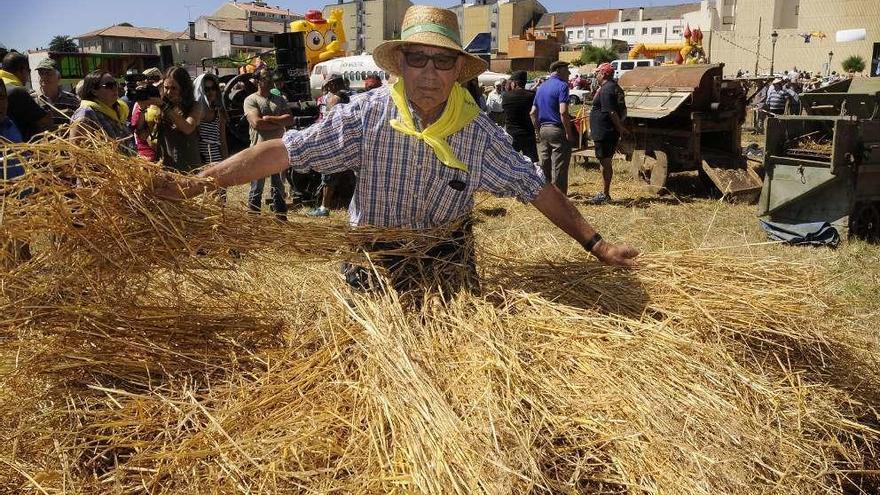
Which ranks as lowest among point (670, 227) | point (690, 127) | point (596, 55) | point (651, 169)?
point (670, 227)

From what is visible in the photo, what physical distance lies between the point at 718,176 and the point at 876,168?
2.41m

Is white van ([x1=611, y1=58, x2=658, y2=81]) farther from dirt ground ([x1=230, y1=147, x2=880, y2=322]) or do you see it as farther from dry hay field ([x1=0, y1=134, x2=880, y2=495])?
dry hay field ([x1=0, y1=134, x2=880, y2=495])

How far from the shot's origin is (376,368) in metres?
1.70

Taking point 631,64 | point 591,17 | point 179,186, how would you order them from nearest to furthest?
point 179,186 < point 631,64 < point 591,17

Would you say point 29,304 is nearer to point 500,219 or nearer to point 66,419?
point 66,419

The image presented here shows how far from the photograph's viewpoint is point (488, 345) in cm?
178

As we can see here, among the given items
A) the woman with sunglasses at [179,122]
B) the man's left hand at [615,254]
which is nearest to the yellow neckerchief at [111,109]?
the woman with sunglasses at [179,122]

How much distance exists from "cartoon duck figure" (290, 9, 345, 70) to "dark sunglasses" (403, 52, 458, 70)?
865 inches

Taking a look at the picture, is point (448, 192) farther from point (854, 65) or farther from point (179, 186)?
point (854, 65)

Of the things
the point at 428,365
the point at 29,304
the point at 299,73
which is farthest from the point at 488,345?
the point at 299,73

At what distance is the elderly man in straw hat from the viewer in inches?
85.5

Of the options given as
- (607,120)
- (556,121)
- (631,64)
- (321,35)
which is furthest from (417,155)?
(631,64)

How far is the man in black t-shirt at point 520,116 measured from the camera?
8.33 metres

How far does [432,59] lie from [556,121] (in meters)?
5.91
